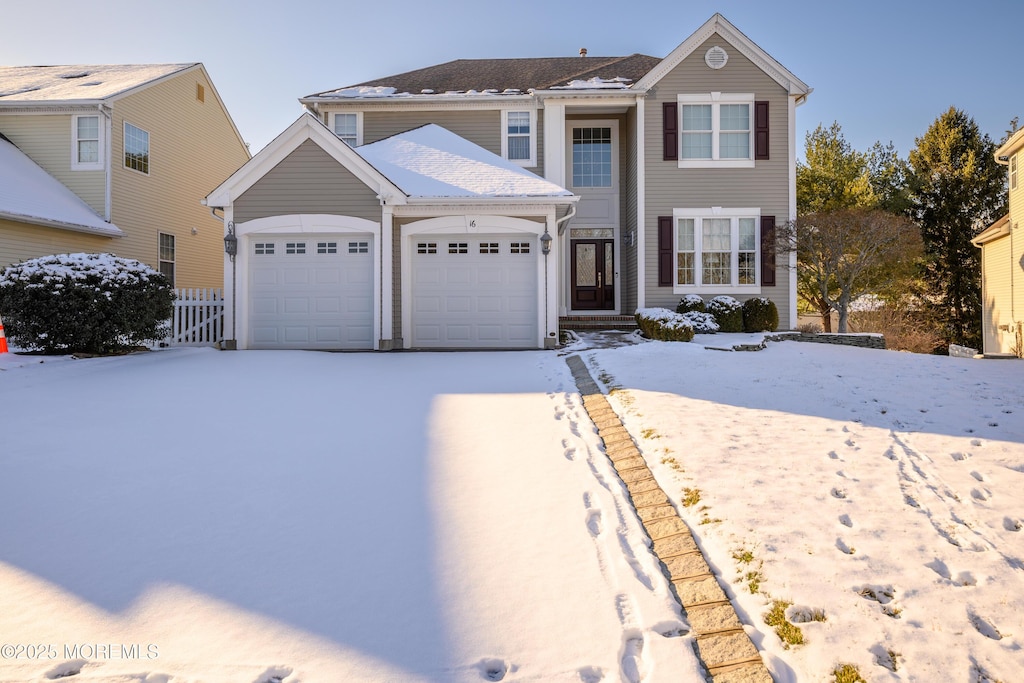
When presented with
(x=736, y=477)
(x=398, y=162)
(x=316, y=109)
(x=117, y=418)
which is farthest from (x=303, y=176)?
(x=736, y=477)

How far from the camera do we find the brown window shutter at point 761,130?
1664 cm

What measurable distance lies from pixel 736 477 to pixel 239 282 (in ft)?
37.1

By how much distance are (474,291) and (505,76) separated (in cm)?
877

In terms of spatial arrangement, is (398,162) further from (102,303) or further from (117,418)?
(117,418)

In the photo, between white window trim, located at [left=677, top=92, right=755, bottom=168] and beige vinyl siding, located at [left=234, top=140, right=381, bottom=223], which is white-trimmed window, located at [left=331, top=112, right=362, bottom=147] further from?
white window trim, located at [left=677, top=92, right=755, bottom=168]

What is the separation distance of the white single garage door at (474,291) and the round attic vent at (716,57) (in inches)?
302

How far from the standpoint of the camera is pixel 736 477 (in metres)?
4.78

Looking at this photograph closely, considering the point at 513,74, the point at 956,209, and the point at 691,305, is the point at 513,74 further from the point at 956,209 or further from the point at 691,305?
the point at 956,209

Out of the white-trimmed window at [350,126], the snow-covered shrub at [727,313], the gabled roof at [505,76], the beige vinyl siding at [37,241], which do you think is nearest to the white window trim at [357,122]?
Result: the white-trimmed window at [350,126]

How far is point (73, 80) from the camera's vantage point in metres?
18.9

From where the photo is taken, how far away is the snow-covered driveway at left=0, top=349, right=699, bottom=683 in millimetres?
2912

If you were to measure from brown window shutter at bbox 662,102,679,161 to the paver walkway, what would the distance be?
41.5 feet

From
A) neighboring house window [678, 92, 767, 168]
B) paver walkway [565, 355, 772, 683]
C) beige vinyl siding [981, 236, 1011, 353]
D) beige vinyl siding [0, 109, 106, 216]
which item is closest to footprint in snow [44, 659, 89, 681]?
paver walkway [565, 355, 772, 683]

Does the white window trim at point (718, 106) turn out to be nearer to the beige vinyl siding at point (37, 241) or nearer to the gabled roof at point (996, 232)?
the gabled roof at point (996, 232)
